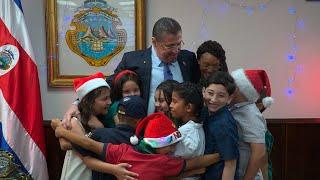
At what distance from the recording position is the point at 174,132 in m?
1.62

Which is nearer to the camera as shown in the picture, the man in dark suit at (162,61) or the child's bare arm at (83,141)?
the child's bare arm at (83,141)

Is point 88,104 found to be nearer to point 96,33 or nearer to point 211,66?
point 211,66

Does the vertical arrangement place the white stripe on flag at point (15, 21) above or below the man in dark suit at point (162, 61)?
above

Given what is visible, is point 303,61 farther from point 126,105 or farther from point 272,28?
point 126,105

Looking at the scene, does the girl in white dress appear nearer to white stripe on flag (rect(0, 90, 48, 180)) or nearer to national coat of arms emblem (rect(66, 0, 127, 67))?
white stripe on flag (rect(0, 90, 48, 180))

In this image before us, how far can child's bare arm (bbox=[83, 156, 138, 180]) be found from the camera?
1.58 metres

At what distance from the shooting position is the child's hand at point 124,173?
1.58 meters

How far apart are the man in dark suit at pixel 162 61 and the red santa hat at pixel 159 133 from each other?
21.0 inches

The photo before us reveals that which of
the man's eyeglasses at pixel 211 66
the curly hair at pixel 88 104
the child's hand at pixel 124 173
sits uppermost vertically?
the man's eyeglasses at pixel 211 66

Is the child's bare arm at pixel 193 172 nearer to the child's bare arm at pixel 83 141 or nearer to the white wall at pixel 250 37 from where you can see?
the child's bare arm at pixel 83 141

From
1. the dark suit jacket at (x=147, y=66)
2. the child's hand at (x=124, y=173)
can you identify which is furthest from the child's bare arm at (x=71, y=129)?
the dark suit jacket at (x=147, y=66)

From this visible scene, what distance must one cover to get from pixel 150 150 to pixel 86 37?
1.78 m

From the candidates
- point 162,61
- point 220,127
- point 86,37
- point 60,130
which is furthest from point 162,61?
point 86,37

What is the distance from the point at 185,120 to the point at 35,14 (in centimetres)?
188
